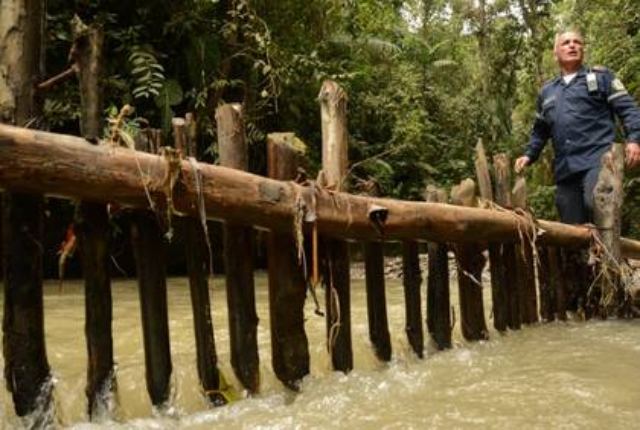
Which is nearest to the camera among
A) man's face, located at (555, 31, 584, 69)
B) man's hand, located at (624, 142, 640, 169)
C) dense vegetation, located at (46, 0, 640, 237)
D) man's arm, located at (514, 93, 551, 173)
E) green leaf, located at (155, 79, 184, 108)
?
man's hand, located at (624, 142, 640, 169)

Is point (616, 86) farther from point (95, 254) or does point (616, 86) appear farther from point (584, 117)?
point (95, 254)

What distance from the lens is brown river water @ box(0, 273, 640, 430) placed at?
2.34 m

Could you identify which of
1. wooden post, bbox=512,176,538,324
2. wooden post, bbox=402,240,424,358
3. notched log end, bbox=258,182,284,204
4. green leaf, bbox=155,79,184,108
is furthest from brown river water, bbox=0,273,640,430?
green leaf, bbox=155,79,184,108

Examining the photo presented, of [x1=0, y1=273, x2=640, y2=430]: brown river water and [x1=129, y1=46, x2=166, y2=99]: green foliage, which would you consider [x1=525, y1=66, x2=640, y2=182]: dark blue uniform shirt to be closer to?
[x1=0, y1=273, x2=640, y2=430]: brown river water

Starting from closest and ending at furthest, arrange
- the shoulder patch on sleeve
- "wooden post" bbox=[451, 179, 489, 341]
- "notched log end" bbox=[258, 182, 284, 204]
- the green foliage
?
"notched log end" bbox=[258, 182, 284, 204], "wooden post" bbox=[451, 179, 489, 341], the shoulder patch on sleeve, the green foliage

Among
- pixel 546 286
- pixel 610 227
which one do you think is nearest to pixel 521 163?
pixel 610 227

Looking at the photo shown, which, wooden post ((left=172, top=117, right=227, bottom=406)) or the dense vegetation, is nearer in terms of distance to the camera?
wooden post ((left=172, top=117, right=227, bottom=406))

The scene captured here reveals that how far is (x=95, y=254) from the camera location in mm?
2414

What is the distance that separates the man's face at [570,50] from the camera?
5020 mm

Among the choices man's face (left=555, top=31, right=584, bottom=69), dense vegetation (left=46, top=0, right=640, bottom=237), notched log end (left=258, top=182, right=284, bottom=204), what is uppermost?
dense vegetation (left=46, top=0, right=640, bottom=237)

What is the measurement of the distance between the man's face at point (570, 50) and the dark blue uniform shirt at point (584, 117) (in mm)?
92

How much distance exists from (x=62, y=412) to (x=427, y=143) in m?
13.9

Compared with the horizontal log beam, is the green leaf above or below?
above

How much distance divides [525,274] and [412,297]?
1.31 m
